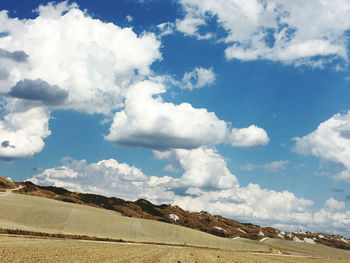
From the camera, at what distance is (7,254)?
38.2 metres

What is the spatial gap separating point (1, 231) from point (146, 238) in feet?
193

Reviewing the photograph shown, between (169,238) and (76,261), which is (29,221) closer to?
(169,238)

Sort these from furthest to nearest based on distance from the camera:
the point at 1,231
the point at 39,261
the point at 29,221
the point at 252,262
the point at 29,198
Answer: the point at 29,198 < the point at 29,221 < the point at 1,231 < the point at 252,262 < the point at 39,261

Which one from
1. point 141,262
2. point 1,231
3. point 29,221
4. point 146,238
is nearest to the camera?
point 141,262

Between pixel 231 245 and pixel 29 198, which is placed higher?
pixel 29 198

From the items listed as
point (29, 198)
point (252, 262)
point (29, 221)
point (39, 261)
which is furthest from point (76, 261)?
point (29, 198)

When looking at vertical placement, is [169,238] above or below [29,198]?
below

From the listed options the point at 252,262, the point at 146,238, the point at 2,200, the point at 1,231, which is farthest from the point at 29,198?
the point at 252,262

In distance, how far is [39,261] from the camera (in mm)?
36125

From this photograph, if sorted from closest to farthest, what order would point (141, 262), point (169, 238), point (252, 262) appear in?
Result: point (141, 262) → point (252, 262) → point (169, 238)

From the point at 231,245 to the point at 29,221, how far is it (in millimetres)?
80611

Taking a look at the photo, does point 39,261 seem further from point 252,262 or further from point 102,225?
point 102,225

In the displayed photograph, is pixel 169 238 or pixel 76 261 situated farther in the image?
pixel 169 238

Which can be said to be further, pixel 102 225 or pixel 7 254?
pixel 102 225
